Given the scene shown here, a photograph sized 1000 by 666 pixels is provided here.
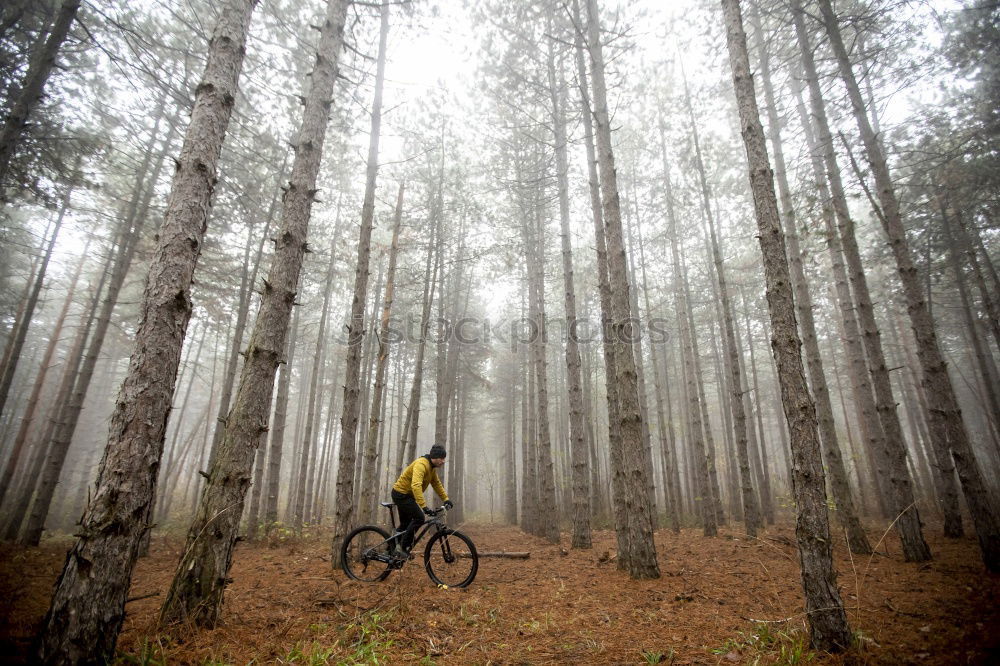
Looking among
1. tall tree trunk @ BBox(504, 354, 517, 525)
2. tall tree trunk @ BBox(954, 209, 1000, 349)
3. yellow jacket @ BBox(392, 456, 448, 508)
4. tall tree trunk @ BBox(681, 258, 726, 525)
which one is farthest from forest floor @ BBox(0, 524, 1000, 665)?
tall tree trunk @ BBox(504, 354, 517, 525)

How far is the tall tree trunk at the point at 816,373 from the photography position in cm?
775

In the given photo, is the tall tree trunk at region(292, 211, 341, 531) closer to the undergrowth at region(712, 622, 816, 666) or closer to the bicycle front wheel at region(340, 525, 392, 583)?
the bicycle front wheel at region(340, 525, 392, 583)

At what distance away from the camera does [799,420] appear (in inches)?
150

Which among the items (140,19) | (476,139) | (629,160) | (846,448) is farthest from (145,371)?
(846,448)

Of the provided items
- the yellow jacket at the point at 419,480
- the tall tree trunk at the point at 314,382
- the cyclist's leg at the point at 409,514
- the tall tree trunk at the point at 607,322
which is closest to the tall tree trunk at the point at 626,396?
the tall tree trunk at the point at 607,322

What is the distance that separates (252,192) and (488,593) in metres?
11.4

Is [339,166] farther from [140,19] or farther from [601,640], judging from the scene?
[601,640]

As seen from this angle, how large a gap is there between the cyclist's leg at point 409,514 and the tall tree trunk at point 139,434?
391cm

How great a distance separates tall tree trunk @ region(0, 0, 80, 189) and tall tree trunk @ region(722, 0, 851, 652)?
9.67m

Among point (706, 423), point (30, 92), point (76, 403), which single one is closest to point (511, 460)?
point (706, 423)

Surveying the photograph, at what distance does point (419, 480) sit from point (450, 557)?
1447mm

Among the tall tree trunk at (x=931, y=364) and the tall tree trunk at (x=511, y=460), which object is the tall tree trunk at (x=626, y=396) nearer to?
the tall tree trunk at (x=931, y=364)

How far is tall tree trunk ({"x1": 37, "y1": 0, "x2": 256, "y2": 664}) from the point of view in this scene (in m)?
2.78

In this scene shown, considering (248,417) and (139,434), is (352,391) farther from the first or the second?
(139,434)
